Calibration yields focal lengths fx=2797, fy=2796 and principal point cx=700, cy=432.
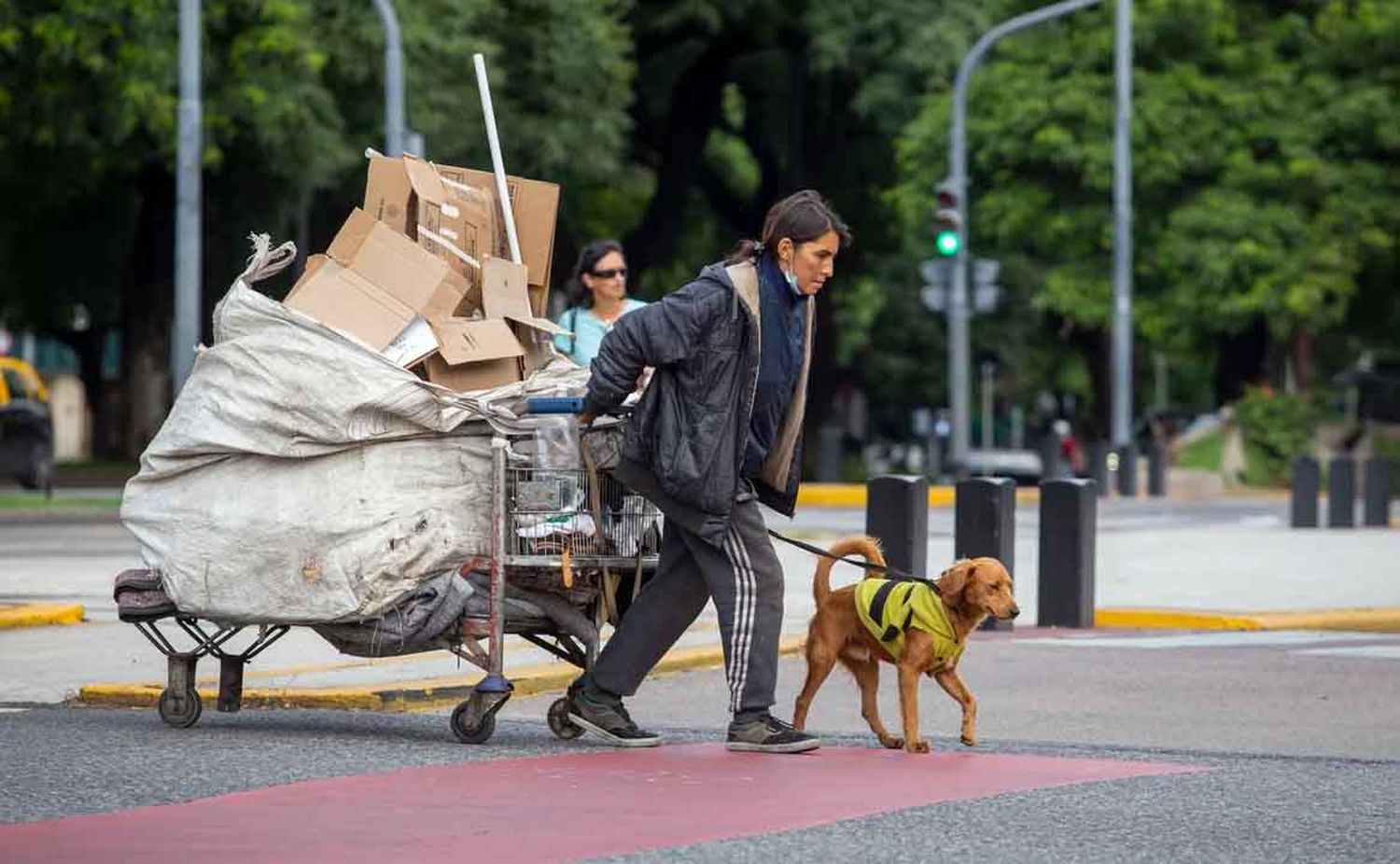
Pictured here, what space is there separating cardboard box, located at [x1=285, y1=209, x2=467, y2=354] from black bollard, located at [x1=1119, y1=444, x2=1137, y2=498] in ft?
98.6

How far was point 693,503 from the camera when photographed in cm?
898

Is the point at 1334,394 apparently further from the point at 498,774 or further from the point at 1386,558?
the point at 498,774

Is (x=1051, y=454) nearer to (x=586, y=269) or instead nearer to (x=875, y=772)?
(x=586, y=269)

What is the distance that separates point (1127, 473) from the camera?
128ft

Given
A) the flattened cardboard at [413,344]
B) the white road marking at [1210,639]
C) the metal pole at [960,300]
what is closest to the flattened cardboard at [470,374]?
the flattened cardboard at [413,344]

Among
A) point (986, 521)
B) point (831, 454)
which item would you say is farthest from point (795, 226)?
point (831, 454)

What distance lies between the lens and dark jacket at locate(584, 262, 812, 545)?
8.95 m

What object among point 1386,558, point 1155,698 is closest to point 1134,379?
point 1386,558

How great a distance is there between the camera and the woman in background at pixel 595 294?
37.2 feet

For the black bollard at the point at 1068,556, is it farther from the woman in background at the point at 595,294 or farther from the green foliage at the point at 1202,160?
the green foliage at the point at 1202,160

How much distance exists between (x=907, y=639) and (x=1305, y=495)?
19.4m

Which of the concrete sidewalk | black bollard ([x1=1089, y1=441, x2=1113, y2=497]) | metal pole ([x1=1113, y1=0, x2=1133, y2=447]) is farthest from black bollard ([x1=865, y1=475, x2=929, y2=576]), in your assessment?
metal pole ([x1=1113, y1=0, x2=1133, y2=447])

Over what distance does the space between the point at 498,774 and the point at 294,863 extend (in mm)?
1827

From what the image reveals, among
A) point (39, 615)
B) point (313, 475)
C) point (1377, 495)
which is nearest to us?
point (313, 475)
